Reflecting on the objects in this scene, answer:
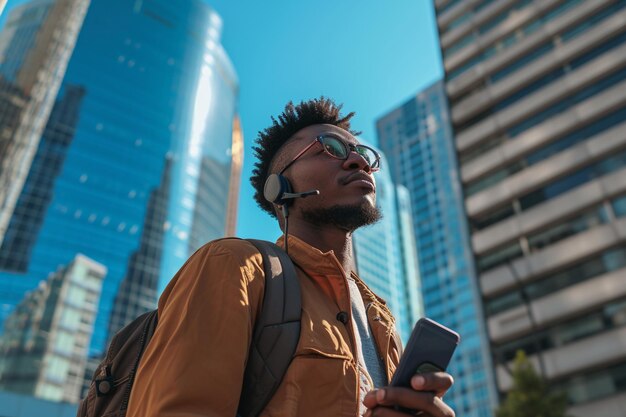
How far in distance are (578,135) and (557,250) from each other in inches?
256

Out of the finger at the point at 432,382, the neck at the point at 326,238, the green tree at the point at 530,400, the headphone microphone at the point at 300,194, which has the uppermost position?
the green tree at the point at 530,400

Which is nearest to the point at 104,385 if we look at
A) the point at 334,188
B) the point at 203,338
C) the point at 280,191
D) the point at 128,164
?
the point at 203,338

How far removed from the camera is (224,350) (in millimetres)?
1626

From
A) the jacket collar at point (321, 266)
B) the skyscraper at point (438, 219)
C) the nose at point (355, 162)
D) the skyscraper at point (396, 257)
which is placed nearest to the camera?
the jacket collar at point (321, 266)

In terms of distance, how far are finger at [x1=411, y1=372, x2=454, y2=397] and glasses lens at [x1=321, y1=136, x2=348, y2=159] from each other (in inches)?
55.6

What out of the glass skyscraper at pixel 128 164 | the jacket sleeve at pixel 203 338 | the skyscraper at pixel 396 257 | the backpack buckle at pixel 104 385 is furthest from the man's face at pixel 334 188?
the skyscraper at pixel 396 257

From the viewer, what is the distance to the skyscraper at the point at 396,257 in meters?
117

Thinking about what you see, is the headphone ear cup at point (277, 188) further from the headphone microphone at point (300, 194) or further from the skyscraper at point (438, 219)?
the skyscraper at point (438, 219)

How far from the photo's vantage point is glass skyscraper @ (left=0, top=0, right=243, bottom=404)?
214 ft

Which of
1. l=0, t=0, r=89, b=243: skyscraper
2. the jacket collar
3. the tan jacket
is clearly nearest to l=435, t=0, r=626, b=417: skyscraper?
the jacket collar

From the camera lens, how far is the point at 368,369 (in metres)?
2.11

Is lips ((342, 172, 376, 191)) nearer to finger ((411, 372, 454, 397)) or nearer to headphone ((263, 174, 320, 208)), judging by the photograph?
headphone ((263, 174, 320, 208))

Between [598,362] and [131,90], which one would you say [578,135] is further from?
[131,90]

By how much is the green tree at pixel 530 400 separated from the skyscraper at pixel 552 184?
313 inches
